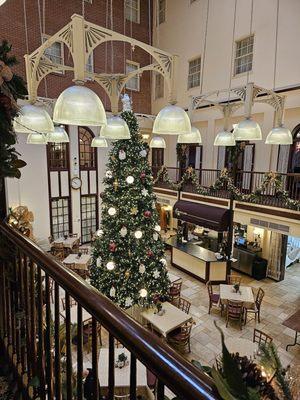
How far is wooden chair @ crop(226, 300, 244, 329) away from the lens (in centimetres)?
703

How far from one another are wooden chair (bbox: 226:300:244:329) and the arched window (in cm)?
861

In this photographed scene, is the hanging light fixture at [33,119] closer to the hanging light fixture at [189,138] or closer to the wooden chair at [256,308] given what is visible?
the hanging light fixture at [189,138]

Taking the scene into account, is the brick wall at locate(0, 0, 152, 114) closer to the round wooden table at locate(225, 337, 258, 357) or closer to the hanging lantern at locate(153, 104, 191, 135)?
the hanging lantern at locate(153, 104, 191, 135)

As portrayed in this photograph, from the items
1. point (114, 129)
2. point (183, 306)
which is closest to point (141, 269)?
point (183, 306)

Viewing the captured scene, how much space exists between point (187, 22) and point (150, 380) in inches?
529

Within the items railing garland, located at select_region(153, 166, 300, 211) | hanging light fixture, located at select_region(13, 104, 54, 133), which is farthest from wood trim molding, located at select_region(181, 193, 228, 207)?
hanging light fixture, located at select_region(13, 104, 54, 133)

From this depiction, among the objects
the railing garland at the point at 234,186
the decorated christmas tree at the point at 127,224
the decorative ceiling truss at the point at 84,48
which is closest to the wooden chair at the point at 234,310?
the decorated christmas tree at the point at 127,224

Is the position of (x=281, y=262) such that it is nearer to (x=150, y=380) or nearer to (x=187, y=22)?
(x=150, y=380)

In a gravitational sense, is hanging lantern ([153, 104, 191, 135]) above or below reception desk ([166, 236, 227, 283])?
above

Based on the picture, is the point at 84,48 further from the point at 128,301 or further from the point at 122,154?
the point at 128,301

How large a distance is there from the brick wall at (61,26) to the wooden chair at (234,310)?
9.14 metres

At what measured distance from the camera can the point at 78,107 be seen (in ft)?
6.29

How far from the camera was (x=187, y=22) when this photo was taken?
38.8 ft

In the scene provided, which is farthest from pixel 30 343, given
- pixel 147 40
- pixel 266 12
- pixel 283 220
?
pixel 147 40
